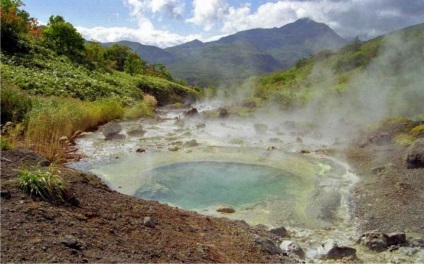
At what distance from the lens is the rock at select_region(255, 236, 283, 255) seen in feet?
22.1

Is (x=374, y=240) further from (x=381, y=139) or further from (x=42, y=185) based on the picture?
(x=381, y=139)

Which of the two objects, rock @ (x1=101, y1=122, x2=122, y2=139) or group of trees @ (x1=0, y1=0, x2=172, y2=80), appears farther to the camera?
group of trees @ (x1=0, y1=0, x2=172, y2=80)

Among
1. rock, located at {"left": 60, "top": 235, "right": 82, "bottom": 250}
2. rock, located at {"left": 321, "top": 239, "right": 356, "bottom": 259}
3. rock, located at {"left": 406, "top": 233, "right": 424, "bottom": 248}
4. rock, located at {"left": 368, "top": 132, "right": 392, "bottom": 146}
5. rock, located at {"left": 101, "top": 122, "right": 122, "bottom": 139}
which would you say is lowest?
rock, located at {"left": 321, "top": 239, "right": 356, "bottom": 259}

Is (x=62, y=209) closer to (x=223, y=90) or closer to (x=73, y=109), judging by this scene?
(x=73, y=109)

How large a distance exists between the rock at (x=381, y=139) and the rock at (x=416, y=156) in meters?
3.72

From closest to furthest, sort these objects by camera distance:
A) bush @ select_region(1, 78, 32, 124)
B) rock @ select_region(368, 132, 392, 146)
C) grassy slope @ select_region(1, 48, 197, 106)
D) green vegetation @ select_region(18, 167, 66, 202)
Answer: green vegetation @ select_region(18, 167, 66, 202) → bush @ select_region(1, 78, 32, 124) → rock @ select_region(368, 132, 392, 146) → grassy slope @ select_region(1, 48, 197, 106)

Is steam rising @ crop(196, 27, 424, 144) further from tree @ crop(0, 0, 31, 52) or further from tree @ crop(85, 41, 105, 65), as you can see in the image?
tree @ crop(85, 41, 105, 65)

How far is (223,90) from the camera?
4734 cm

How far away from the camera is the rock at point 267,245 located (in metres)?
6.73

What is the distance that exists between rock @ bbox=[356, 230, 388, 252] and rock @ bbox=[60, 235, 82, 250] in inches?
220

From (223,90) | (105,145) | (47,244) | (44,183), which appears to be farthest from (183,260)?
(223,90)

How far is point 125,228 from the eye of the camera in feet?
19.9

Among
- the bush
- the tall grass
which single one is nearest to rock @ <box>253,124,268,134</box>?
the tall grass

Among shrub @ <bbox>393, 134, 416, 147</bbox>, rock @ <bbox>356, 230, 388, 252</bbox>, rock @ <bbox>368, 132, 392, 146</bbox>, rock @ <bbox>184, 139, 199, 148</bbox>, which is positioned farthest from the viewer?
rock @ <bbox>184, 139, 199, 148</bbox>
